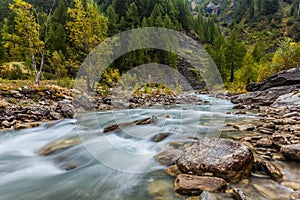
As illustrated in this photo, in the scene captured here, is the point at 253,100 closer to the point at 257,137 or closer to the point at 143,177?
the point at 257,137

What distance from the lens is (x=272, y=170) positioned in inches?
134

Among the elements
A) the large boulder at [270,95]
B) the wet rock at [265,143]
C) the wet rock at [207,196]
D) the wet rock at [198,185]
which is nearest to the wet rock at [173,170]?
the wet rock at [198,185]

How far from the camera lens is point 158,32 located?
44.7 metres

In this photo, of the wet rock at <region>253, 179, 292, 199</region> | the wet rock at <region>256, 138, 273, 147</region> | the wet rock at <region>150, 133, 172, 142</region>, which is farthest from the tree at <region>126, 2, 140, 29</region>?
the wet rock at <region>253, 179, 292, 199</region>

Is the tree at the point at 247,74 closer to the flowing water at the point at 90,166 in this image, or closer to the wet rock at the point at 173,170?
the flowing water at the point at 90,166

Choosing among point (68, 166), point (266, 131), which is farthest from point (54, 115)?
point (266, 131)

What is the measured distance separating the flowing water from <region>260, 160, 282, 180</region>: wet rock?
18 cm

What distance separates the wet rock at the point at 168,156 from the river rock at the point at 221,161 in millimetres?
499

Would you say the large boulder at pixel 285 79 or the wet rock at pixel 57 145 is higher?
the large boulder at pixel 285 79

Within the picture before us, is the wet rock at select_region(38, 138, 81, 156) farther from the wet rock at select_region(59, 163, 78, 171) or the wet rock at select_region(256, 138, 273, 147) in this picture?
the wet rock at select_region(256, 138, 273, 147)

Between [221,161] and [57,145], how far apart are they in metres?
5.21

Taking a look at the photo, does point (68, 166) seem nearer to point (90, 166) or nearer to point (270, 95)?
point (90, 166)

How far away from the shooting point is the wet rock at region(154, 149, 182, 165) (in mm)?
4325

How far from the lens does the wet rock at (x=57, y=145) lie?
19.1 feet
